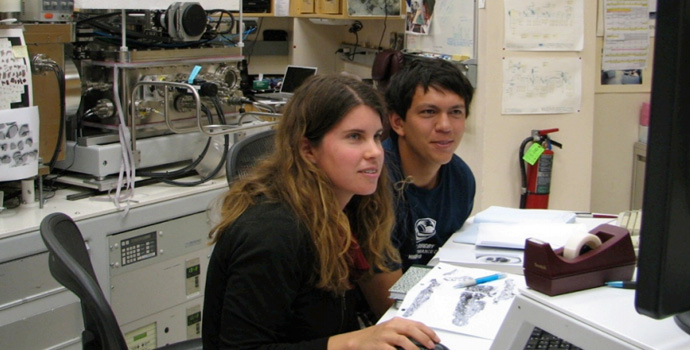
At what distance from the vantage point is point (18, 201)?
220 centimetres

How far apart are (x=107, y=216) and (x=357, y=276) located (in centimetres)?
105

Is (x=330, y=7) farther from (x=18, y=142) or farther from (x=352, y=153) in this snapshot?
(x=352, y=153)

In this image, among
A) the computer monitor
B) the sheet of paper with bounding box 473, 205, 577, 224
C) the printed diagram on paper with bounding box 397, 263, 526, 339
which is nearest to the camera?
the computer monitor

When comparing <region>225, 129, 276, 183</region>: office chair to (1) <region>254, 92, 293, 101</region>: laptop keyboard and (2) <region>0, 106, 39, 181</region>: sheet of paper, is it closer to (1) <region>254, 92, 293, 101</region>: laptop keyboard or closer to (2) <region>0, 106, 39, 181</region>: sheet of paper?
(2) <region>0, 106, 39, 181</region>: sheet of paper

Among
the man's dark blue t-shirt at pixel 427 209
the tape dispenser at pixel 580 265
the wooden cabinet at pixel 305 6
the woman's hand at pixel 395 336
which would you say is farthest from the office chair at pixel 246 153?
the wooden cabinet at pixel 305 6

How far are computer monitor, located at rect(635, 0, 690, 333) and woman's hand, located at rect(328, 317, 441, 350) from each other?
504 millimetres

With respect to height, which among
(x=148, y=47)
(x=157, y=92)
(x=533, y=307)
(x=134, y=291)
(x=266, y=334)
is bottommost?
(x=134, y=291)

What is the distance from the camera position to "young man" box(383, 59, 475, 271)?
190 centimetres

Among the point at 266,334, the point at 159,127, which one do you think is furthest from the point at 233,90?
the point at 266,334

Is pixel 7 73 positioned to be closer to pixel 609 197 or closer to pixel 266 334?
pixel 266 334

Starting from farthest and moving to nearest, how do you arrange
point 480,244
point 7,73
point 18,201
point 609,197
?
point 609,197 < point 18,201 < point 7,73 < point 480,244

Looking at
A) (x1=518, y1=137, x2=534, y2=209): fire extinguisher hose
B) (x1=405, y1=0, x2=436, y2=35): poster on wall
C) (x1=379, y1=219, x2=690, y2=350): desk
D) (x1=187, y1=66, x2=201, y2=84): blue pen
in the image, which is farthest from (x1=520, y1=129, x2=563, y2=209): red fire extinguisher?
(x1=379, y1=219, x2=690, y2=350): desk

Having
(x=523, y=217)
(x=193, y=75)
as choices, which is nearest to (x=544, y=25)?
(x=523, y=217)

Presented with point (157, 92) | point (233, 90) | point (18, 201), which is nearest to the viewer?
point (18, 201)
